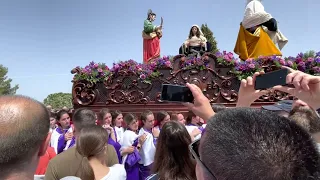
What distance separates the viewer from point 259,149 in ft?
2.76

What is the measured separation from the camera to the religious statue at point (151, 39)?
13305mm

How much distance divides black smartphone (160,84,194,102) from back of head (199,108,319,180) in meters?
0.77

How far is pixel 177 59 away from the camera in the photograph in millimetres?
8508

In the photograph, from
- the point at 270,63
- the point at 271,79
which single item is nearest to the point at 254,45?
the point at 270,63

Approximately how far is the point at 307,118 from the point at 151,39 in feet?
38.0

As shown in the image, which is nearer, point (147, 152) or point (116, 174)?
point (116, 174)

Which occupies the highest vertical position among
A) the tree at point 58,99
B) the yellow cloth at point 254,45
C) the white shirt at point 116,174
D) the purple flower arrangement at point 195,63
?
the yellow cloth at point 254,45

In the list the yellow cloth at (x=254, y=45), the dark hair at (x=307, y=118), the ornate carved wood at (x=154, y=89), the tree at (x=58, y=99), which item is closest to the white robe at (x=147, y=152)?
the dark hair at (x=307, y=118)

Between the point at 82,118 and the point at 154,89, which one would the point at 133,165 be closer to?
the point at 82,118

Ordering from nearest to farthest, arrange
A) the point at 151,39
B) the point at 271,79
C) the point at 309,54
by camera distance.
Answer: the point at 271,79 → the point at 309,54 → the point at 151,39

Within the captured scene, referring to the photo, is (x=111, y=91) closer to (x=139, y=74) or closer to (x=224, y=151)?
(x=139, y=74)

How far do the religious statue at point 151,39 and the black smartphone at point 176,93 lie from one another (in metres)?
11.7

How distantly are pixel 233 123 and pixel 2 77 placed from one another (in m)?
55.3

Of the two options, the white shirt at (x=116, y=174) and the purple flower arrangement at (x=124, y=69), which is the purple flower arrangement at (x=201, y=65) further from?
the white shirt at (x=116, y=174)
